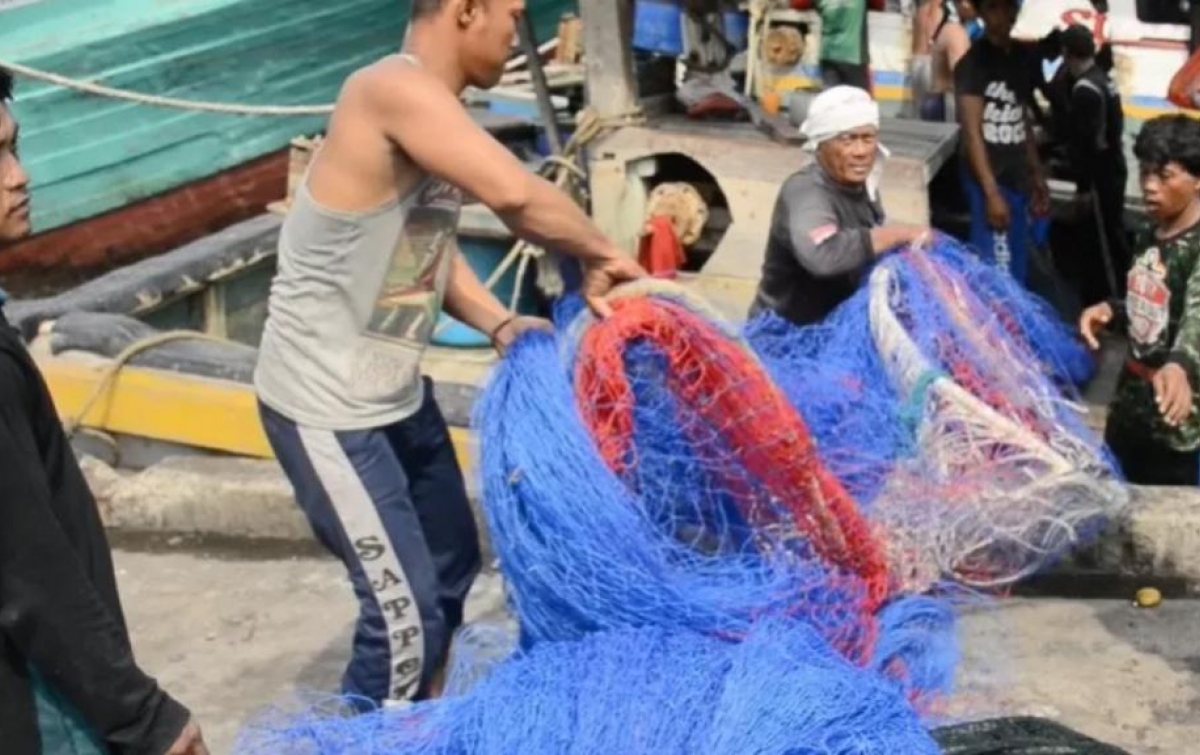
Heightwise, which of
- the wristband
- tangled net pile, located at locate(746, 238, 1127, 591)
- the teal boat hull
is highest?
the wristband

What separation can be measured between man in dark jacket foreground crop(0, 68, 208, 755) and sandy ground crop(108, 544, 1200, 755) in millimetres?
1983

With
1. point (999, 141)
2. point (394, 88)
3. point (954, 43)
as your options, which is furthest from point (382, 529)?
point (954, 43)

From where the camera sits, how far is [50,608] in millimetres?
2814

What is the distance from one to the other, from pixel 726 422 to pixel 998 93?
15.4ft

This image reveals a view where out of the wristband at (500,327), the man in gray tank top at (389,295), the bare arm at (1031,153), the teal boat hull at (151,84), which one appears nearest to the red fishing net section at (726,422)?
the man in gray tank top at (389,295)

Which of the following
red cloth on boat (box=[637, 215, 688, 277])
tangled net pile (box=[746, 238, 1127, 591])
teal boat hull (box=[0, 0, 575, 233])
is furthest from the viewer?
teal boat hull (box=[0, 0, 575, 233])

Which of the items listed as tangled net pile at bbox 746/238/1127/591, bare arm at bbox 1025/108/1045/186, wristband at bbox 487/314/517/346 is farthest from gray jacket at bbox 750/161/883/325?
bare arm at bbox 1025/108/1045/186

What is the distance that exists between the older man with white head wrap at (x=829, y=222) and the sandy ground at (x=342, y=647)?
106 cm

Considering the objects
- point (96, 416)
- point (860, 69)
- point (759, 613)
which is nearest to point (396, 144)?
point (759, 613)

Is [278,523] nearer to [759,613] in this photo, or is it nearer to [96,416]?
[96,416]

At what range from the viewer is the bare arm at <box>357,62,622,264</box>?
4.01 metres

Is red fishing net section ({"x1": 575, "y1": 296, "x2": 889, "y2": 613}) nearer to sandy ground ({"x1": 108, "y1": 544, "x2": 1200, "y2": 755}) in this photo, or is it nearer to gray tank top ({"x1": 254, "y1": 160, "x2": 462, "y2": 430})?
gray tank top ({"x1": 254, "y1": 160, "x2": 462, "y2": 430})

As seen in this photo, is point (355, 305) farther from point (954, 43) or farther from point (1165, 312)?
point (954, 43)

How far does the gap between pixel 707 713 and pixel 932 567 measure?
1.66 meters
